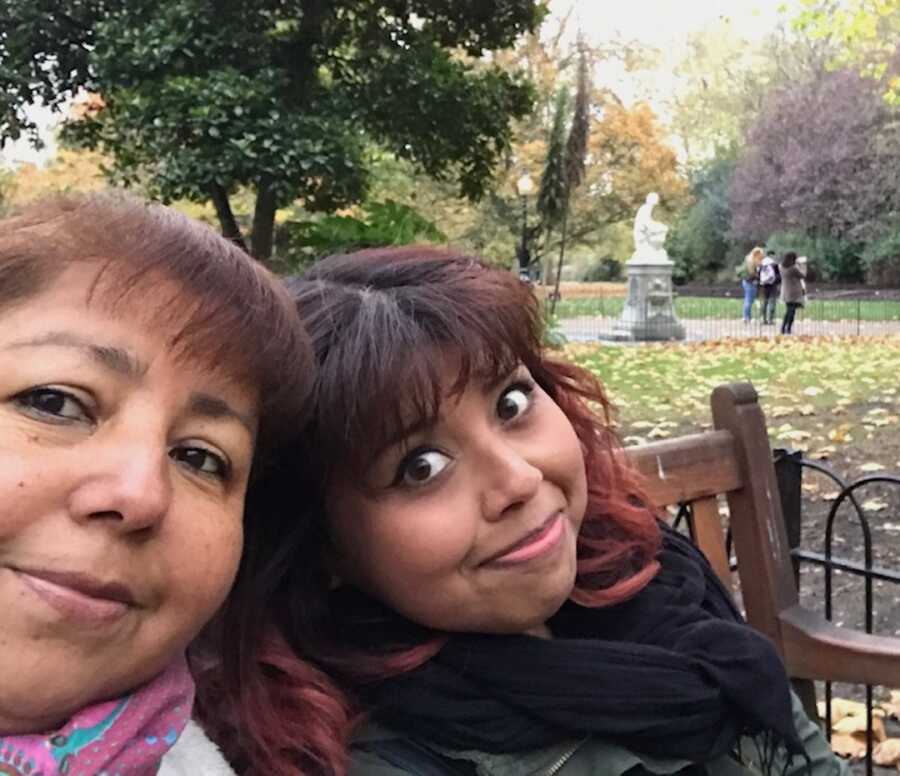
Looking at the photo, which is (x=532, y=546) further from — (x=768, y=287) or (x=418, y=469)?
(x=768, y=287)

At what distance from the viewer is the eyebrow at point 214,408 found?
3.17ft

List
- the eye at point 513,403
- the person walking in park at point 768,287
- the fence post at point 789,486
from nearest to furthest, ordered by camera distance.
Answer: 1. the eye at point 513,403
2. the fence post at point 789,486
3. the person walking in park at point 768,287

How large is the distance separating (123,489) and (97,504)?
0.08ft

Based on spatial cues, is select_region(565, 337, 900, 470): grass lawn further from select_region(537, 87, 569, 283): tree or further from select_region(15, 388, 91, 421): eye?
select_region(15, 388, 91, 421): eye

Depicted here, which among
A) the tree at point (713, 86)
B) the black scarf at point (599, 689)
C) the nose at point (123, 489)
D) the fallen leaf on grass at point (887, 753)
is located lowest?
the fallen leaf on grass at point (887, 753)

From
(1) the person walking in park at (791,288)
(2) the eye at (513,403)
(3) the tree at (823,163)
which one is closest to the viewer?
(2) the eye at (513,403)

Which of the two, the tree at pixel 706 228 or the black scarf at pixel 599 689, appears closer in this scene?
the black scarf at pixel 599 689

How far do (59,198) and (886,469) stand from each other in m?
5.57

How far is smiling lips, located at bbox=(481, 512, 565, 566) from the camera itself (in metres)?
1.24

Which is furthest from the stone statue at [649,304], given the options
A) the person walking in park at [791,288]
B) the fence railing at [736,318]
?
the person walking in park at [791,288]

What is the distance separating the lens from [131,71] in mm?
7582

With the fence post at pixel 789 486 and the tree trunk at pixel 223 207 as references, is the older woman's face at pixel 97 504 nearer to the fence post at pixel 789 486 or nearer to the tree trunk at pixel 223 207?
the fence post at pixel 789 486

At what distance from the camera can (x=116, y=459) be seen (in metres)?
0.88

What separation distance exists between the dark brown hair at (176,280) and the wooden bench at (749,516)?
1124 millimetres
